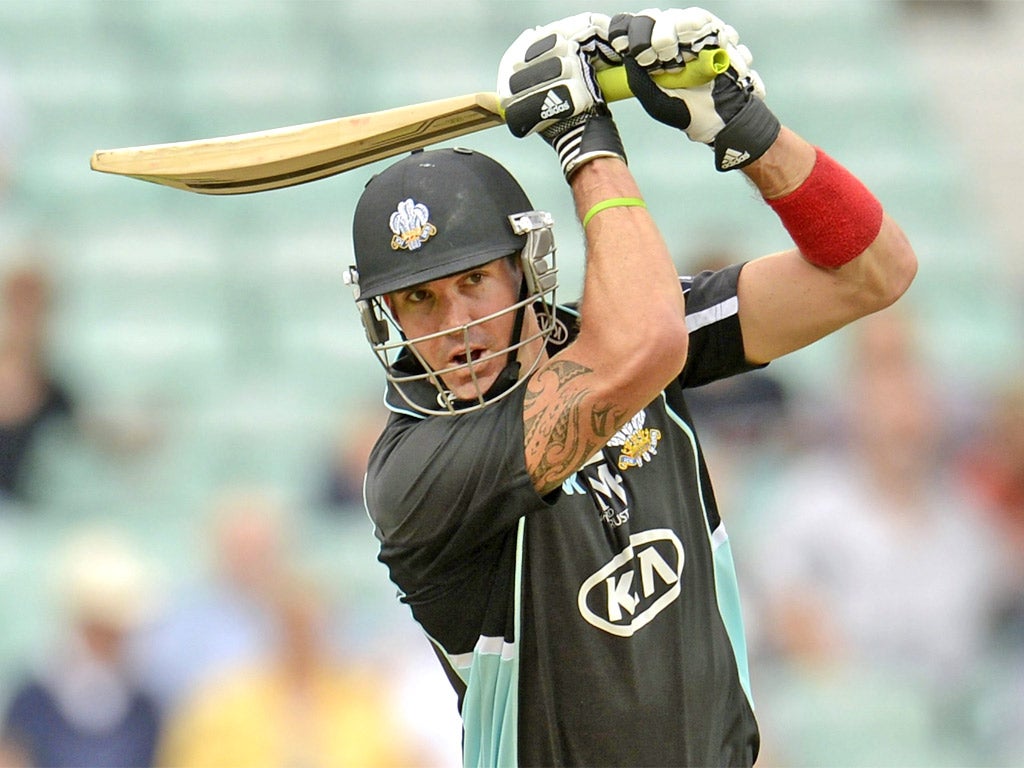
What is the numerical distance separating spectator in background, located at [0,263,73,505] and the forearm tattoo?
3679 millimetres

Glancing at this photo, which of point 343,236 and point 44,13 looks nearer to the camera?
point 343,236

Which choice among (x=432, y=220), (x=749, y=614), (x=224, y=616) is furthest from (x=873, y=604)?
(x=432, y=220)

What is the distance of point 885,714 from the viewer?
205 inches

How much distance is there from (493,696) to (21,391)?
351 centimetres

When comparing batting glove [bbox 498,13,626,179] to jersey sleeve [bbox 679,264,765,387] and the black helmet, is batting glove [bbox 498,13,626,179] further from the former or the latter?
jersey sleeve [bbox 679,264,765,387]

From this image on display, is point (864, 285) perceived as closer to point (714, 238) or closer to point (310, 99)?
point (714, 238)

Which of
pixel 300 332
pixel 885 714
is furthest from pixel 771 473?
pixel 300 332

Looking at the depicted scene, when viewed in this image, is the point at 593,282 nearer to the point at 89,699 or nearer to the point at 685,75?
the point at 685,75

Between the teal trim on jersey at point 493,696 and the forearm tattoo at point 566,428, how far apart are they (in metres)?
0.22

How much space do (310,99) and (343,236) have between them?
80 centimetres

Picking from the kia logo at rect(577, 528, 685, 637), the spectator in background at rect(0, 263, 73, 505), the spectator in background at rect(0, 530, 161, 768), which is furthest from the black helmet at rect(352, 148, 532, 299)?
the spectator in background at rect(0, 263, 73, 505)

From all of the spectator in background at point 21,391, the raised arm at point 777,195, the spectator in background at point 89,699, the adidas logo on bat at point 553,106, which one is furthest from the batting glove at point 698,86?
the spectator in background at point 21,391

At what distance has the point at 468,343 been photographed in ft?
8.89

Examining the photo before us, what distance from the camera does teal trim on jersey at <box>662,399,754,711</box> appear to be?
2.92m
